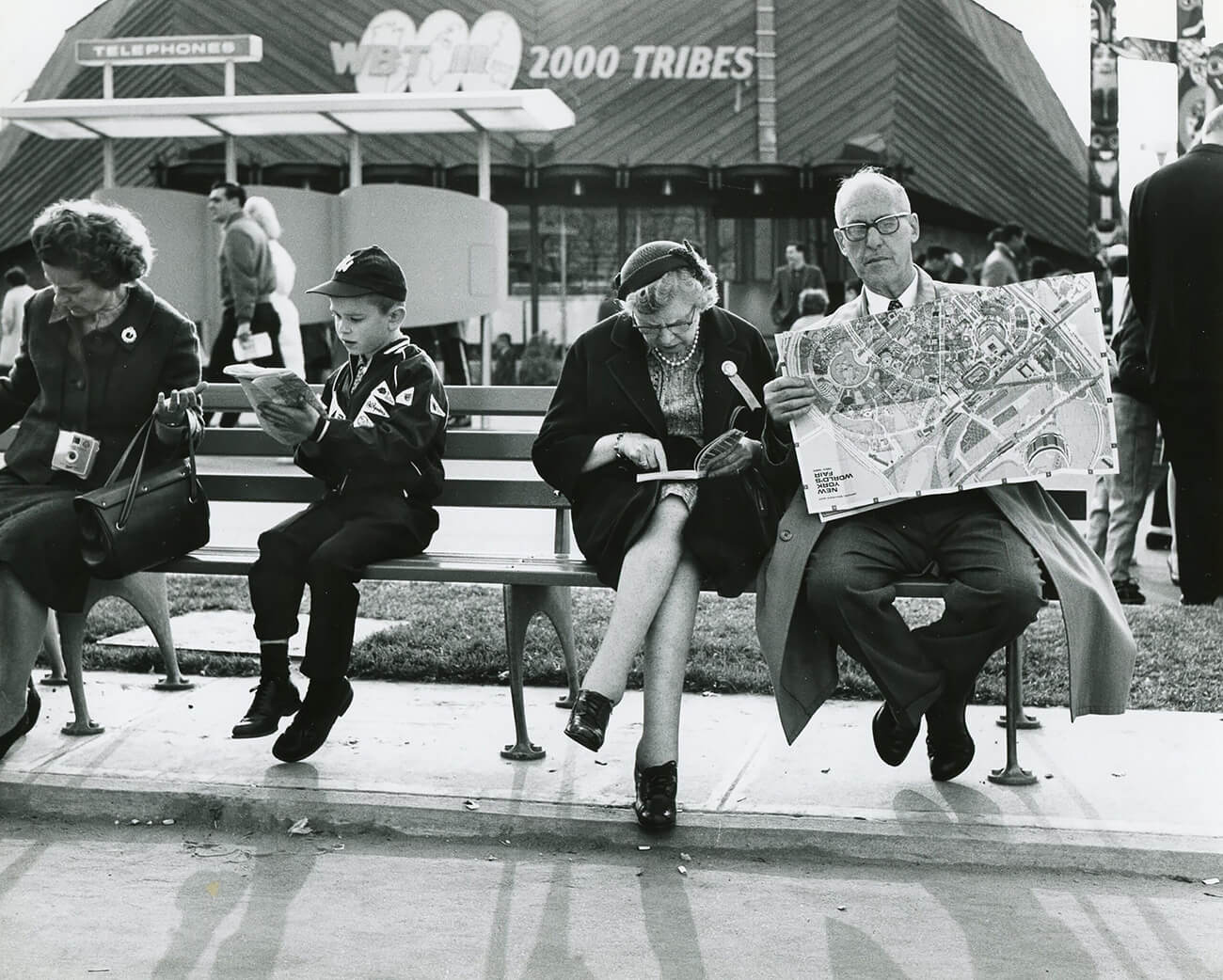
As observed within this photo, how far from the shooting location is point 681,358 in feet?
14.7

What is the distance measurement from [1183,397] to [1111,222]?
7.55 meters

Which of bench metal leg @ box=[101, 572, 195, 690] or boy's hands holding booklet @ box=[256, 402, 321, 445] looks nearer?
boy's hands holding booklet @ box=[256, 402, 321, 445]

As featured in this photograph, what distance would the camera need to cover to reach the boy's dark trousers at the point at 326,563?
445 centimetres

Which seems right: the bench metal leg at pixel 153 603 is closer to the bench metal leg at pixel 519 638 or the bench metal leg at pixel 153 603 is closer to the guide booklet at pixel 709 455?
the bench metal leg at pixel 519 638

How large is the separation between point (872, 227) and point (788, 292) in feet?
39.2

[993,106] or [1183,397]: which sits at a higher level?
[993,106]

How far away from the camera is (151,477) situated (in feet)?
15.6

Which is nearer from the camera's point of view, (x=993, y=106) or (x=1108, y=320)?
(x=1108, y=320)

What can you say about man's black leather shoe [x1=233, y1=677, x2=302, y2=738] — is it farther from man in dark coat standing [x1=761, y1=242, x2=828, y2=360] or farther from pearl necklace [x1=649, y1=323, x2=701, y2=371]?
man in dark coat standing [x1=761, y1=242, x2=828, y2=360]

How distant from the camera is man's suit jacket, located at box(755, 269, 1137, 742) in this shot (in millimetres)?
4059

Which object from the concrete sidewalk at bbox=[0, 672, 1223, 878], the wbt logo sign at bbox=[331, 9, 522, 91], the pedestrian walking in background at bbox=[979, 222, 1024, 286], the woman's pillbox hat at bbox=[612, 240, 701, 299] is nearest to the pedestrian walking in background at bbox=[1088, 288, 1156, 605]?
the concrete sidewalk at bbox=[0, 672, 1223, 878]

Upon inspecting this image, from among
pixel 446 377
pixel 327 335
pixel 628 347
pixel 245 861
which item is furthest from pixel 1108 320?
pixel 245 861

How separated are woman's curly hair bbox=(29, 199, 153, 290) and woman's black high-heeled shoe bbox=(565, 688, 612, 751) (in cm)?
196

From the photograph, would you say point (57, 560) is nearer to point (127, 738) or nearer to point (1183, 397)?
point (127, 738)
